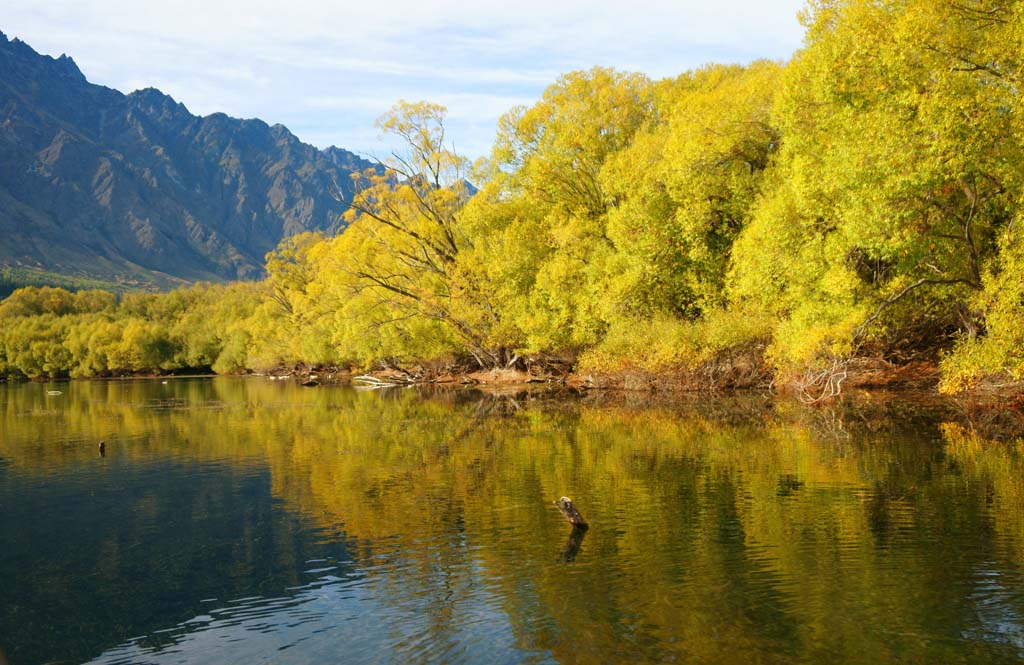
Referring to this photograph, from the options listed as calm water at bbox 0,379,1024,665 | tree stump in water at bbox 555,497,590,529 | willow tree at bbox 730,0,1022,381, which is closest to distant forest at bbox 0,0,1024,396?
willow tree at bbox 730,0,1022,381

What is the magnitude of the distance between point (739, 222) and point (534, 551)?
34908mm

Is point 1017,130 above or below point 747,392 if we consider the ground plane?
above

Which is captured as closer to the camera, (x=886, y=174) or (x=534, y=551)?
(x=534, y=551)

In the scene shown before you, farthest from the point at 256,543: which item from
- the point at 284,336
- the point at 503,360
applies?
the point at 284,336

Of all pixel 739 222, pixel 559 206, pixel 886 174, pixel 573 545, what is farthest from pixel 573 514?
pixel 559 206

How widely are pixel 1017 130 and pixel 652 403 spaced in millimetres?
21510

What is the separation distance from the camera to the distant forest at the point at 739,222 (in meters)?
26.7

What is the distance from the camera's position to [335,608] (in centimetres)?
1216

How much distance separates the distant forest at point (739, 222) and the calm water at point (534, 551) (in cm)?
695

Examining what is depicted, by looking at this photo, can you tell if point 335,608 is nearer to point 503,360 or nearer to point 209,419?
point 209,419

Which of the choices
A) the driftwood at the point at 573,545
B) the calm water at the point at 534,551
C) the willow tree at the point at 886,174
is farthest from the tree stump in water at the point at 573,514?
the willow tree at the point at 886,174

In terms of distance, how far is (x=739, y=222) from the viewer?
45.2 m

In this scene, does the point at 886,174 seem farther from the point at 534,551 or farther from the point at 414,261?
the point at 414,261

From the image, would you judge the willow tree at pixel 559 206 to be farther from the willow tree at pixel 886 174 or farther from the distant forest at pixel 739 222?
the willow tree at pixel 886 174
